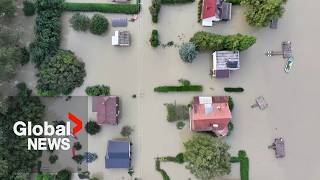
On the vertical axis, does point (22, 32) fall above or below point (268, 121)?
above

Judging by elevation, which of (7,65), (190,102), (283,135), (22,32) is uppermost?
(22,32)

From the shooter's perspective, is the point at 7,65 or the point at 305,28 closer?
the point at 7,65

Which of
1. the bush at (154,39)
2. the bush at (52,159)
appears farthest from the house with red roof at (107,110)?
the bush at (154,39)

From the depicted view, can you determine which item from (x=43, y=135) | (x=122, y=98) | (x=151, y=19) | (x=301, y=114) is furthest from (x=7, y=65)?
(x=301, y=114)

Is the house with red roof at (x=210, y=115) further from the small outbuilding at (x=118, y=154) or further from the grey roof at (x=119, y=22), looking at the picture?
the grey roof at (x=119, y=22)

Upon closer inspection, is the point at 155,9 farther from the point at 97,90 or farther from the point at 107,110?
the point at 107,110

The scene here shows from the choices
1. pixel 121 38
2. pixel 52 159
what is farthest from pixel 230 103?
pixel 52 159

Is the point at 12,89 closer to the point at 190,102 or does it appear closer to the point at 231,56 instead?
the point at 190,102
